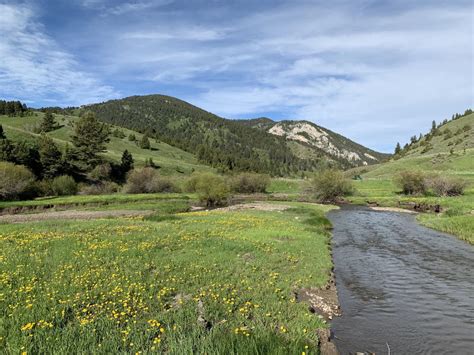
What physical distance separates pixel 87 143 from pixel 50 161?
890 inches

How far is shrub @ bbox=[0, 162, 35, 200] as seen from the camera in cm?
5412

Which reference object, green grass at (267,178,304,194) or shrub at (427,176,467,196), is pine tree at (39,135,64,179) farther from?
shrub at (427,176,467,196)

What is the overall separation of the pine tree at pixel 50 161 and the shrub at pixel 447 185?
260 feet

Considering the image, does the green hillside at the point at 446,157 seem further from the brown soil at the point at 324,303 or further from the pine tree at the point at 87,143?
the pine tree at the point at 87,143

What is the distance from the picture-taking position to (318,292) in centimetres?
1436

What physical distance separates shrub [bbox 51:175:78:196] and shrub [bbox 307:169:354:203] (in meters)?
50.6

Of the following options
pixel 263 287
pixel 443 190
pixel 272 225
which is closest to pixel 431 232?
pixel 272 225

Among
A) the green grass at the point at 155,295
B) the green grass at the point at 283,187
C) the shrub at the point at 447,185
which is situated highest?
the shrub at the point at 447,185

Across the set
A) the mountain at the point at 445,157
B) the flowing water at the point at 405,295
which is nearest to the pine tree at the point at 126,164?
the mountain at the point at 445,157

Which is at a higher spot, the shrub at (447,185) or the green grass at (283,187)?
the shrub at (447,185)

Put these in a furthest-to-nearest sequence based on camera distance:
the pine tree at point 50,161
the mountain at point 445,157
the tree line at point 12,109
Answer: the tree line at point 12,109 < the mountain at point 445,157 < the pine tree at point 50,161

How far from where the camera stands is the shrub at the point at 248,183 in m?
91.3

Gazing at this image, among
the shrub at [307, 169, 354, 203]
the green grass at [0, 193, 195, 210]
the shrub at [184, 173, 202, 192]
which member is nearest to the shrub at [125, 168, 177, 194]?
the shrub at [184, 173, 202, 192]

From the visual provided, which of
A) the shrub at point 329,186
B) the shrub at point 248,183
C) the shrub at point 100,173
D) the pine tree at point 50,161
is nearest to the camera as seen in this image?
the shrub at point 329,186
